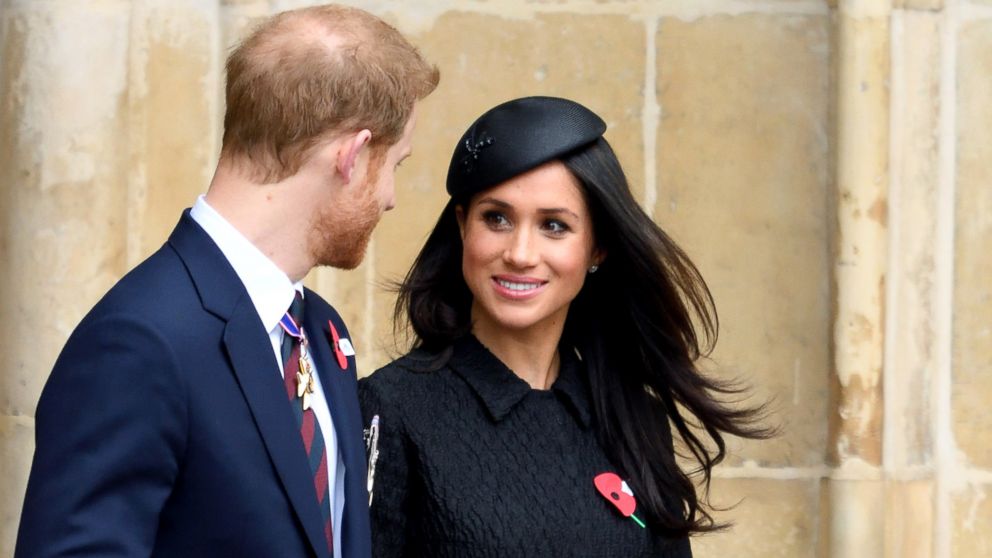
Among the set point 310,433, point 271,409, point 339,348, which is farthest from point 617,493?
point 271,409

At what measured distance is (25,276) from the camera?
13.0 feet

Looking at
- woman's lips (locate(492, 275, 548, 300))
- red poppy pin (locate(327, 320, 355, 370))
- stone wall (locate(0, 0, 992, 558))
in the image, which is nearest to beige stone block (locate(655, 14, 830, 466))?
stone wall (locate(0, 0, 992, 558))

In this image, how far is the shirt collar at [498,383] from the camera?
2922mm

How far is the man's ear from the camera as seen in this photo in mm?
2225

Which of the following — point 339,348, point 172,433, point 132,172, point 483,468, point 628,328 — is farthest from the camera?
point 132,172

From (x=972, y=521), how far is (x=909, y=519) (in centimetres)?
20

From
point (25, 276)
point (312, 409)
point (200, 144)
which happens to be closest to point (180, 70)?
point (200, 144)

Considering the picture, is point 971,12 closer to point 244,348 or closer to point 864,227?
point 864,227

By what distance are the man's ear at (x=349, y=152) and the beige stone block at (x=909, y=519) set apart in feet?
7.58

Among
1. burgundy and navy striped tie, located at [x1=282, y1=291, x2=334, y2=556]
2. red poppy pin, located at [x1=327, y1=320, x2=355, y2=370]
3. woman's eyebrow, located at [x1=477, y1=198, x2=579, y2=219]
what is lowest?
burgundy and navy striped tie, located at [x1=282, y1=291, x2=334, y2=556]

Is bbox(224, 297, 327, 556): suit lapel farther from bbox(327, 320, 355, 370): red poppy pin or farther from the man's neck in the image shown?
bbox(327, 320, 355, 370): red poppy pin

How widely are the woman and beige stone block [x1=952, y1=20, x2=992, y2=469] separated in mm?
1314

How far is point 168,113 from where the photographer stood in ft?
13.4

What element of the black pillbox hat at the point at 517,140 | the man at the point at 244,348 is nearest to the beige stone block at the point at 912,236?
the black pillbox hat at the point at 517,140
